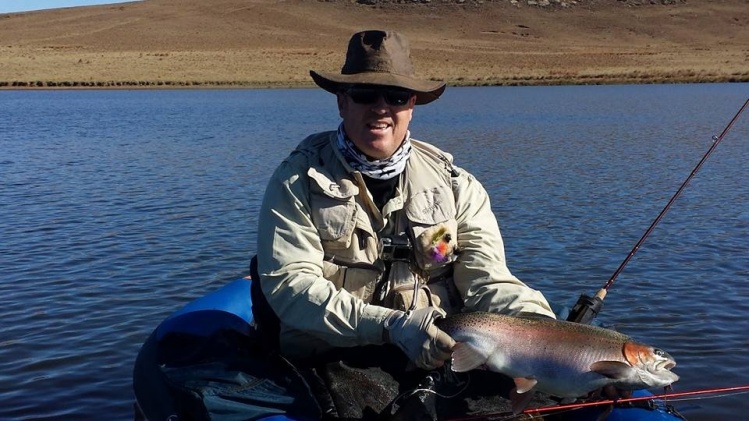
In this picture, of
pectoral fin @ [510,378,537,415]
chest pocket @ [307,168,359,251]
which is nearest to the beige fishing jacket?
chest pocket @ [307,168,359,251]

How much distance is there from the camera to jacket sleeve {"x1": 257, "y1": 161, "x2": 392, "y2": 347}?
3627 mm

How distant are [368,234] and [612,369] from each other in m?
1.13

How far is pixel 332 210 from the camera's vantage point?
381cm

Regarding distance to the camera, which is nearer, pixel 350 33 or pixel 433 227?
pixel 433 227

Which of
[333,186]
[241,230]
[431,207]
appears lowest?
[241,230]

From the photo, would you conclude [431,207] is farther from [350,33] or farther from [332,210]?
[350,33]

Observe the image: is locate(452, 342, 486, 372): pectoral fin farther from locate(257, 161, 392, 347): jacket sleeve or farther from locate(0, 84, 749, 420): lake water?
locate(0, 84, 749, 420): lake water

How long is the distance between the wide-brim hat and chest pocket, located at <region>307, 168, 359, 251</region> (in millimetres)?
→ 413

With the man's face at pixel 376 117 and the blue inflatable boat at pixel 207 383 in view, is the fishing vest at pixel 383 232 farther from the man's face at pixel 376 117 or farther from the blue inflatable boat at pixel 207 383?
the blue inflatable boat at pixel 207 383

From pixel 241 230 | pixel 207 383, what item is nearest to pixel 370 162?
pixel 207 383

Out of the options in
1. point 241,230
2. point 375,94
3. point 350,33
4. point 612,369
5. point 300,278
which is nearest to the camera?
point 612,369

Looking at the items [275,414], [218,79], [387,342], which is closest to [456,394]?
[387,342]

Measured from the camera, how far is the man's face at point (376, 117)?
3.78 meters

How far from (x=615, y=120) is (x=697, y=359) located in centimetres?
1903
